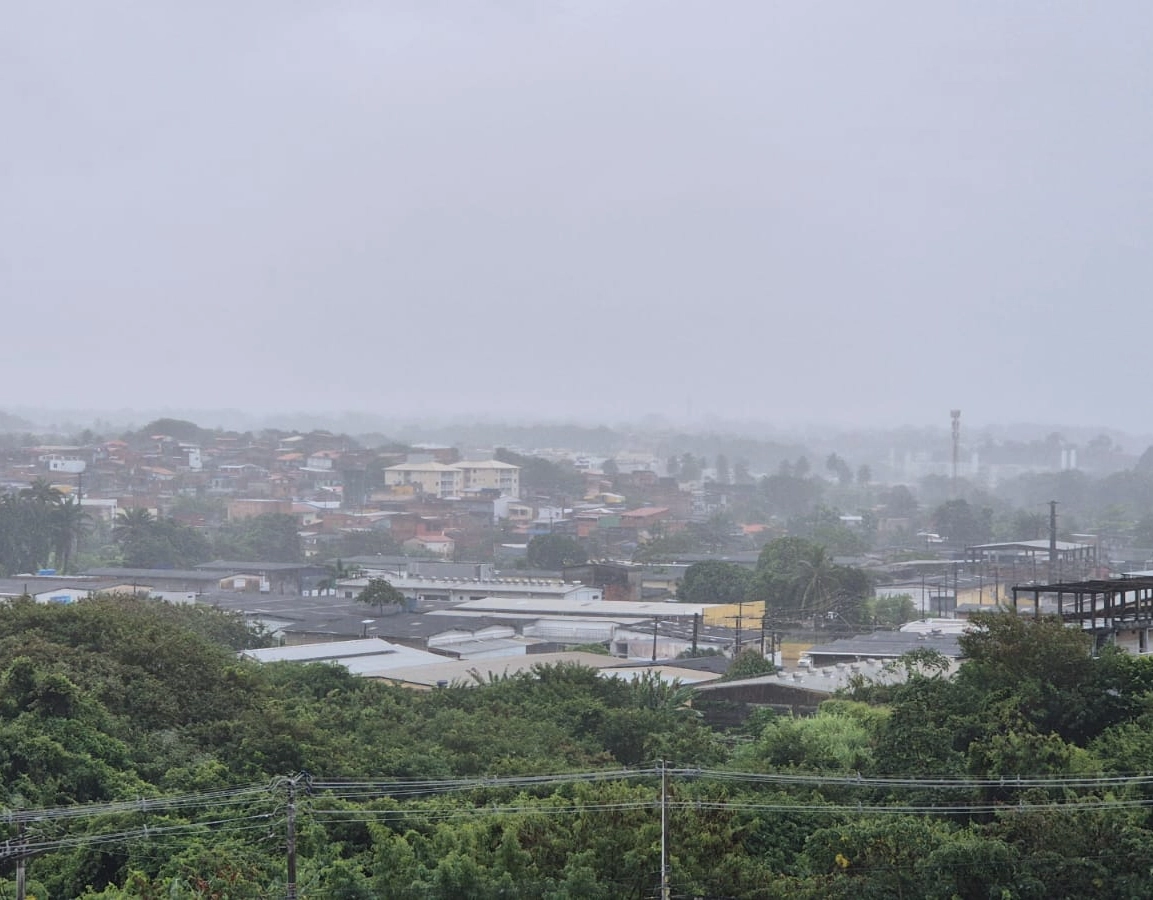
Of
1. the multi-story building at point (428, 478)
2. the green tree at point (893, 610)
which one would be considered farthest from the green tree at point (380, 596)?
the multi-story building at point (428, 478)

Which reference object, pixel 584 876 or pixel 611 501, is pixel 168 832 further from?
pixel 611 501

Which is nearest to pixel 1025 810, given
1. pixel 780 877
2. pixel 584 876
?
pixel 780 877

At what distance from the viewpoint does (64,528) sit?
41062 mm

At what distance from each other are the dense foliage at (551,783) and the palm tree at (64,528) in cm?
2732

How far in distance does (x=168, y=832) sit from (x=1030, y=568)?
31588 millimetres

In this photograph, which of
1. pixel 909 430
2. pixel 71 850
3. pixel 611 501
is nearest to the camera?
pixel 71 850

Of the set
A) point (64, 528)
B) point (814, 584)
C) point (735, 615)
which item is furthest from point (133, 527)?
point (814, 584)

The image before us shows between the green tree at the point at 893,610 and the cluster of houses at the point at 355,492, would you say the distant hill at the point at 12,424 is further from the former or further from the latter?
the green tree at the point at 893,610

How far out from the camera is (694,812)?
952 cm

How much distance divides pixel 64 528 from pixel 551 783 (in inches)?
1297

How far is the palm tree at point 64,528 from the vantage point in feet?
134

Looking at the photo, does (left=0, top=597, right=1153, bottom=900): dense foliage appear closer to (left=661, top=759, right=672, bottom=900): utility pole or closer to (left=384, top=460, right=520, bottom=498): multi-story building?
(left=661, top=759, right=672, bottom=900): utility pole

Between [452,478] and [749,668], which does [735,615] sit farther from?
[452,478]

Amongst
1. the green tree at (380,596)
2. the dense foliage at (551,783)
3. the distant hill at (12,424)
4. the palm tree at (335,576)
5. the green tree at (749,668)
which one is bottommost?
the palm tree at (335,576)
